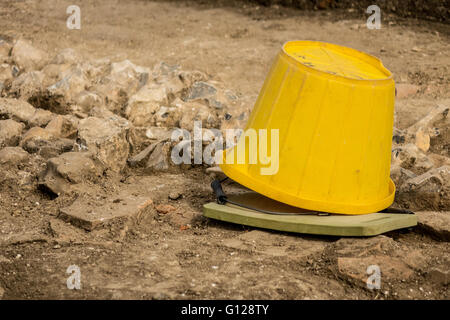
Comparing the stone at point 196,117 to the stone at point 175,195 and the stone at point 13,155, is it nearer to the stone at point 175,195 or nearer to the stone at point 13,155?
the stone at point 175,195

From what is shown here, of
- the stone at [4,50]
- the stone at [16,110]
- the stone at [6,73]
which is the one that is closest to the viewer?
the stone at [16,110]

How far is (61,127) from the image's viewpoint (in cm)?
426

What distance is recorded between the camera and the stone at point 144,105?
14.8ft

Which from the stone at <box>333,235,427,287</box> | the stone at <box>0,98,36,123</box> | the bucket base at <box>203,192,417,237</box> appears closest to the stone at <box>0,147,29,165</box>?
the stone at <box>0,98,36,123</box>

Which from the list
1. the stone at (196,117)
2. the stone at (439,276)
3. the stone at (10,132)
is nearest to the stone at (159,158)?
the stone at (196,117)

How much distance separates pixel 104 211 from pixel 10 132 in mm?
1345

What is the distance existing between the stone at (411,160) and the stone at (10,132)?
253 centimetres

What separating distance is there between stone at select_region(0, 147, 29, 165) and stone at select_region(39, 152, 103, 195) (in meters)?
0.24

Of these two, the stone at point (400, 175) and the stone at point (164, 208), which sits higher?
the stone at point (400, 175)

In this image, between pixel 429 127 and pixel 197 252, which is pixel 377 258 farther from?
pixel 429 127

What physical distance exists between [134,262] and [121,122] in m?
1.55

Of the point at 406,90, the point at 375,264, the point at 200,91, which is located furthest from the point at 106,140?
the point at 406,90

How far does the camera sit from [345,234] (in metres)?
2.87

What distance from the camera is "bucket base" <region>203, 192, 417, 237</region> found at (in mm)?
2861
